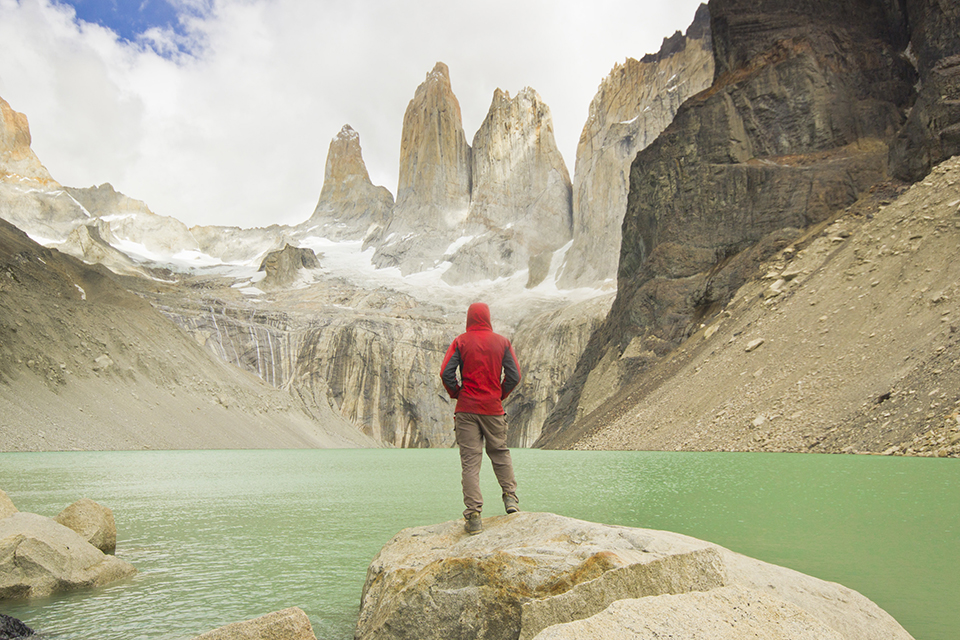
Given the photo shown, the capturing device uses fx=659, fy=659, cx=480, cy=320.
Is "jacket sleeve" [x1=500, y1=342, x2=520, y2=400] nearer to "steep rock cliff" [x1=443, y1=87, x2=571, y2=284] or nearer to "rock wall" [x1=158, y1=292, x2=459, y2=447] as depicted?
"rock wall" [x1=158, y1=292, x2=459, y2=447]

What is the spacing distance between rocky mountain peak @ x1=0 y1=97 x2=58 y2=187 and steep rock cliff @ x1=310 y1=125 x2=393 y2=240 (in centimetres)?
4970

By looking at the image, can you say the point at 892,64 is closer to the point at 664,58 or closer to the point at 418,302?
the point at 664,58

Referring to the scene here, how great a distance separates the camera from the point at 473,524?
4875mm

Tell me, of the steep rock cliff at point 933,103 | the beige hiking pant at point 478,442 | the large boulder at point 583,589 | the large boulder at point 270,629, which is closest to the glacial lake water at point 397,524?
the large boulder at point 583,589

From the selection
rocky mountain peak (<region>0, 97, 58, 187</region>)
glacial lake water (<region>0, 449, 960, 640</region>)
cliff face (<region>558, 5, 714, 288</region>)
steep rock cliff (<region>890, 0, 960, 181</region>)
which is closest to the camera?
glacial lake water (<region>0, 449, 960, 640</region>)

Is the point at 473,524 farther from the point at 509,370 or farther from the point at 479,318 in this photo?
the point at 479,318

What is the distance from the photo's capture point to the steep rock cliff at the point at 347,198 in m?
126

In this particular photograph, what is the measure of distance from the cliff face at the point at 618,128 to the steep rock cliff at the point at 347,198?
51.3 m

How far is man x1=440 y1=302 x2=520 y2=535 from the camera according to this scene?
208 inches

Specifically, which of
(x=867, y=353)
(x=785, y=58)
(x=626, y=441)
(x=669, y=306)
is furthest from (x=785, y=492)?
(x=785, y=58)

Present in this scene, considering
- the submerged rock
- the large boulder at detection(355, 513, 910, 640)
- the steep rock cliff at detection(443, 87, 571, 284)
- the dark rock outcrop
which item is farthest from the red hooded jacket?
the dark rock outcrop

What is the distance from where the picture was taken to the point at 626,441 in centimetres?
2597

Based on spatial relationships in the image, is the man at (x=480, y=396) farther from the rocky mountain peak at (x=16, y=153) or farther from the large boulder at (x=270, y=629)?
the rocky mountain peak at (x=16, y=153)

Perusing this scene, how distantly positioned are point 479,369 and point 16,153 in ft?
487
